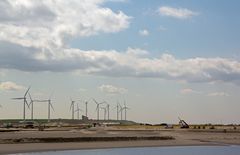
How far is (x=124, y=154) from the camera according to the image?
5700cm

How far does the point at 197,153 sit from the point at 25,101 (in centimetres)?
12816

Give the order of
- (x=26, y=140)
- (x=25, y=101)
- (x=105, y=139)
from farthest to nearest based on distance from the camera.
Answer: (x=25, y=101)
(x=105, y=139)
(x=26, y=140)

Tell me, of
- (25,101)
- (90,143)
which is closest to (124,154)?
(90,143)

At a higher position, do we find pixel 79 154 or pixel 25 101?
pixel 25 101

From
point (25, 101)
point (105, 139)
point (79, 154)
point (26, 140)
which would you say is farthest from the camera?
point (25, 101)

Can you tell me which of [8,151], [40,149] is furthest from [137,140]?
[8,151]

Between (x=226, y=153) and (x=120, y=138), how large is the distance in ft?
86.6

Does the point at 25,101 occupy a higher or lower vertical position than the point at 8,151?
higher

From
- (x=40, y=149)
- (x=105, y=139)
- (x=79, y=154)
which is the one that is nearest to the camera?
(x=79, y=154)

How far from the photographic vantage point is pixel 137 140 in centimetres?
8319

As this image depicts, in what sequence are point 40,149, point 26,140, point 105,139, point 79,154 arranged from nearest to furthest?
point 79,154
point 40,149
point 26,140
point 105,139

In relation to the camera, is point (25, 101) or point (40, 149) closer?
point (40, 149)

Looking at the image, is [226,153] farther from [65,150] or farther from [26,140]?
[26,140]

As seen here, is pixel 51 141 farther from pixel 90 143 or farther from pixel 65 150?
pixel 65 150
